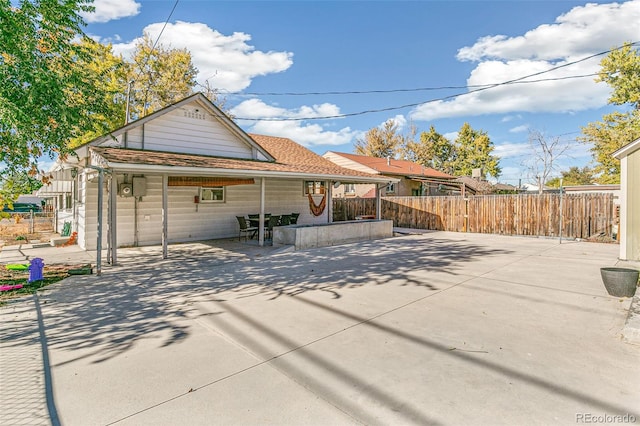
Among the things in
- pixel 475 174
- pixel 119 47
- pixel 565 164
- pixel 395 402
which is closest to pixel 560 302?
pixel 395 402

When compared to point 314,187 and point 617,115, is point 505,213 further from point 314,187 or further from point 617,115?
point 617,115

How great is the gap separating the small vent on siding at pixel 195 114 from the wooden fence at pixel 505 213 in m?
10.2

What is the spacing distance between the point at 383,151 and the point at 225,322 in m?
41.9

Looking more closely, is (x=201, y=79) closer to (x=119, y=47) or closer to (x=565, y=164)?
(x=119, y=47)

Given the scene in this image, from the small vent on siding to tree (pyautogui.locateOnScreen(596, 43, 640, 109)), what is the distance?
90.9 feet

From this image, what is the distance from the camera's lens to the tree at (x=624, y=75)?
2283 cm

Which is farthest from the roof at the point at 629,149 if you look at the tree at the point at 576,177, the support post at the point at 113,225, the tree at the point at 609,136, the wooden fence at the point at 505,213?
the tree at the point at 576,177

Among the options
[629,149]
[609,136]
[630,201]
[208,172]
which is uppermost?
[609,136]

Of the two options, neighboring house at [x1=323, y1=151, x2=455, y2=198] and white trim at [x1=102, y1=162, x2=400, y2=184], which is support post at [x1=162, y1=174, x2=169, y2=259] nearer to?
white trim at [x1=102, y1=162, x2=400, y2=184]

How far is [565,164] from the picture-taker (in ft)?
98.1

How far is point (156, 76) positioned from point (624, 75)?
111ft

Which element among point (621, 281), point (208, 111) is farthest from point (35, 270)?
point (621, 281)

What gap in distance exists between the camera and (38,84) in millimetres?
5875

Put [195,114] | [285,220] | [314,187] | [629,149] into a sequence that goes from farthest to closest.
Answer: [314,187] → [285,220] → [195,114] → [629,149]
